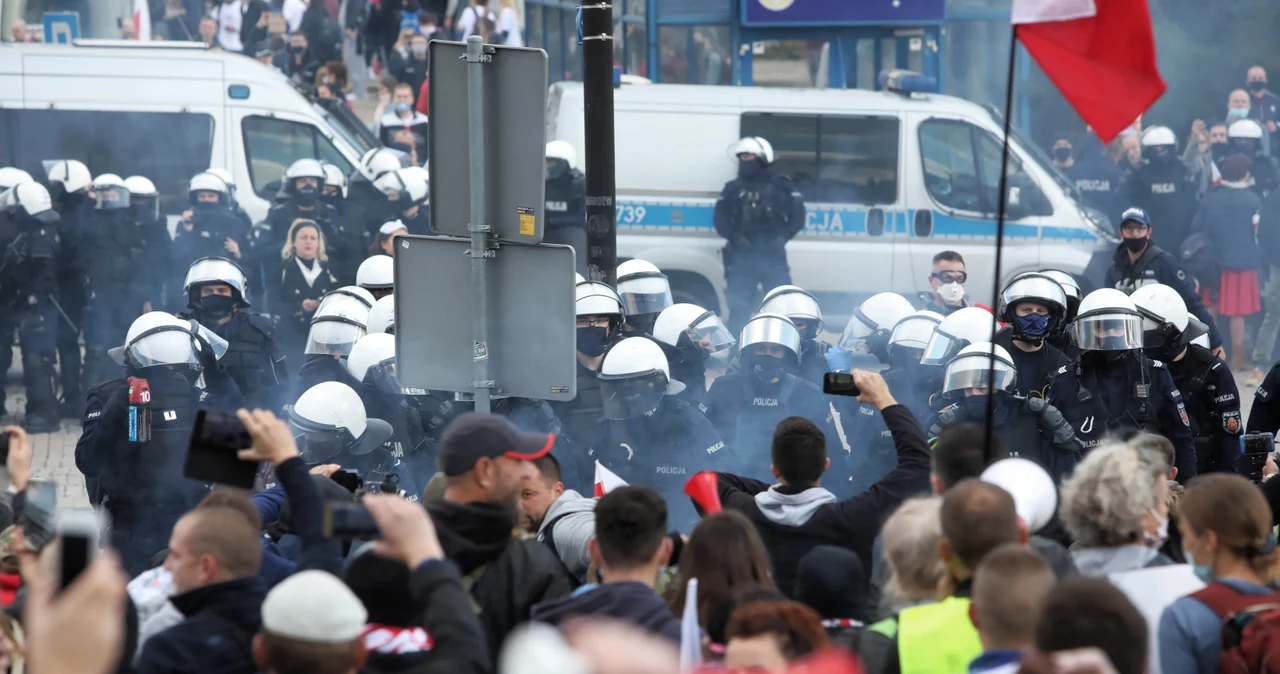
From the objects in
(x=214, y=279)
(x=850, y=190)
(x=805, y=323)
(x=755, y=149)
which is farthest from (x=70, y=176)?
(x=805, y=323)

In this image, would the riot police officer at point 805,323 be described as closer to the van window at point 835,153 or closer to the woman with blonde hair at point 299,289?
the woman with blonde hair at point 299,289

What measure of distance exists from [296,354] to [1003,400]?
5708 mm

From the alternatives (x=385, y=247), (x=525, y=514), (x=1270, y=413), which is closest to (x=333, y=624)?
(x=525, y=514)

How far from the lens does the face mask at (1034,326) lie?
809 centimetres

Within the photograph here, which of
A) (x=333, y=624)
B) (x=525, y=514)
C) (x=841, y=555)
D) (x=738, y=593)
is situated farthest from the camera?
(x=525, y=514)

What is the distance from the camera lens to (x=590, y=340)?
7.97 m

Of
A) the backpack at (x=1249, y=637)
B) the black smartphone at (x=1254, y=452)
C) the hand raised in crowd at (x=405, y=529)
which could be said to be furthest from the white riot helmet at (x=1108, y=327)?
the hand raised in crowd at (x=405, y=529)

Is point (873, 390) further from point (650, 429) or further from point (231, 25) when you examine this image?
point (231, 25)

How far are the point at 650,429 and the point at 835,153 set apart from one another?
6378mm

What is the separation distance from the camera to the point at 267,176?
13.8 m

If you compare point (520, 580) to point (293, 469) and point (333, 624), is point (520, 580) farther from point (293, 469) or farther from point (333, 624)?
point (333, 624)

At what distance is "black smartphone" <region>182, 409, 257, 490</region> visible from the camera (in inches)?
167

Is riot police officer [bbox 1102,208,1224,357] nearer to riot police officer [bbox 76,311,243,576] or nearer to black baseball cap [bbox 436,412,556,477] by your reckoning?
riot police officer [bbox 76,311,243,576]

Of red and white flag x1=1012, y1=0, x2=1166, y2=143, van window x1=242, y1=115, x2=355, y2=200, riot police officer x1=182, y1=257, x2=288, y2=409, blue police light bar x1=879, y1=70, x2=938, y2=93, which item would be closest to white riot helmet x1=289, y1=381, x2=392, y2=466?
riot police officer x1=182, y1=257, x2=288, y2=409
